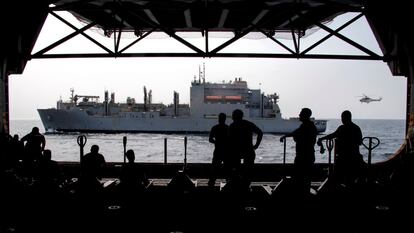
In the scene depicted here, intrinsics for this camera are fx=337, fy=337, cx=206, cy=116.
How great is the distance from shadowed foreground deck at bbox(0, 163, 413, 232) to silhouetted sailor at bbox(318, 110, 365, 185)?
0.36m

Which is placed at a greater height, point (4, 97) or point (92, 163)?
point (4, 97)

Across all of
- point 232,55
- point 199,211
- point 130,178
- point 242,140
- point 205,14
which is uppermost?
point 205,14

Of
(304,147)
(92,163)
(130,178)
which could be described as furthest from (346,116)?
(92,163)

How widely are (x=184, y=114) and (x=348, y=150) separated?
245 ft

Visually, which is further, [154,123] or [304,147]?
[154,123]

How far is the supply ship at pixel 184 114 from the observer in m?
74.2

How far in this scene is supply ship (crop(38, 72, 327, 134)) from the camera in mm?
74188

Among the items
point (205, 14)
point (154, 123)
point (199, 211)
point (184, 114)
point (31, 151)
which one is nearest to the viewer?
point (199, 211)

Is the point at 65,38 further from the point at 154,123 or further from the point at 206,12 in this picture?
the point at 154,123

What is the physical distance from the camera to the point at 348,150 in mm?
6254

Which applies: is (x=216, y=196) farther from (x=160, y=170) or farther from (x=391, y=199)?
(x=160, y=170)

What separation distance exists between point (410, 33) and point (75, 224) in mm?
7875

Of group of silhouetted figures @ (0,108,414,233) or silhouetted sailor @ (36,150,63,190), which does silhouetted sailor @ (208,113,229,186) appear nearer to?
group of silhouetted figures @ (0,108,414,233)

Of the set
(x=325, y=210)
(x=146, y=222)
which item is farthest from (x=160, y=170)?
(x=325, y=210)
